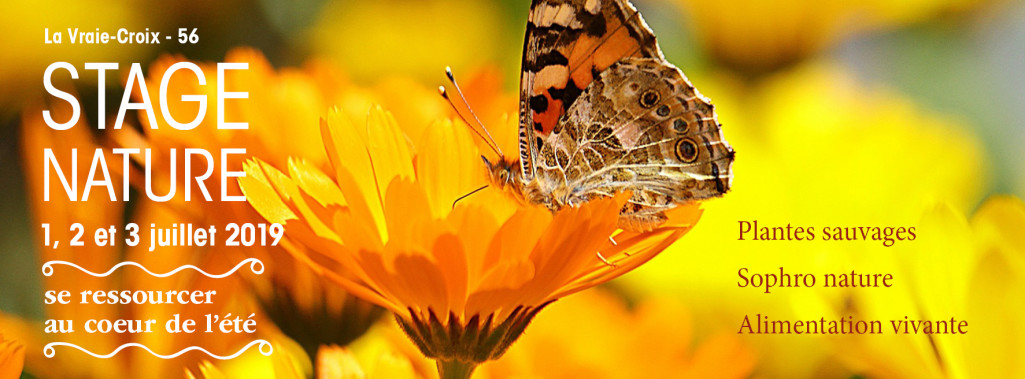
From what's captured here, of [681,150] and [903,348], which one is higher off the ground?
[681,150]

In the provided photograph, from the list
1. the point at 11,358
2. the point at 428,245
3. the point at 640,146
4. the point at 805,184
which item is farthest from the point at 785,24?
the point at 11,358

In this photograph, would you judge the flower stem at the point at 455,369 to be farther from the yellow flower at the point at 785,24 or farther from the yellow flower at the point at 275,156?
the yellow flower at the point at 785,24

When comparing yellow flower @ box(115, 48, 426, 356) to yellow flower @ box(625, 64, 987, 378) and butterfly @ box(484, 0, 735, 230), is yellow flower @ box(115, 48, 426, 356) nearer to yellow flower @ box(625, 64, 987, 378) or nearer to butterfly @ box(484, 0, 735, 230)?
butterfly @ box(484, 0, 735, 230)

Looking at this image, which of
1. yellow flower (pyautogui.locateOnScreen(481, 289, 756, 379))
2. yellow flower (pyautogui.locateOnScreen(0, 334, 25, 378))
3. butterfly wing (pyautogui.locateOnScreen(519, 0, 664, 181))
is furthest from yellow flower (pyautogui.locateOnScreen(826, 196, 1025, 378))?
yellow flower (pyautogui.locateOnScreen(0, 334, 25, 378))

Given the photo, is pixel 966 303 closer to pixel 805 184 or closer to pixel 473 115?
pixel 805 184

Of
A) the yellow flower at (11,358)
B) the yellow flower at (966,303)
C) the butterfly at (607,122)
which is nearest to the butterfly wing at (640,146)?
the butterfly at (607,122)

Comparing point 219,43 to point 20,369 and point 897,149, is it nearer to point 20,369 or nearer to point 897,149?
point 20,369

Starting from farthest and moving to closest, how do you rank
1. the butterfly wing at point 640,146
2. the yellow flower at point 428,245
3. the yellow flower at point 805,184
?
the yellow flower at point 805,184
the butterfly wing at point 640,146
the yellow flower at point 428,245

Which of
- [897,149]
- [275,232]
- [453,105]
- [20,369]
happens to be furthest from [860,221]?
[20,369]
